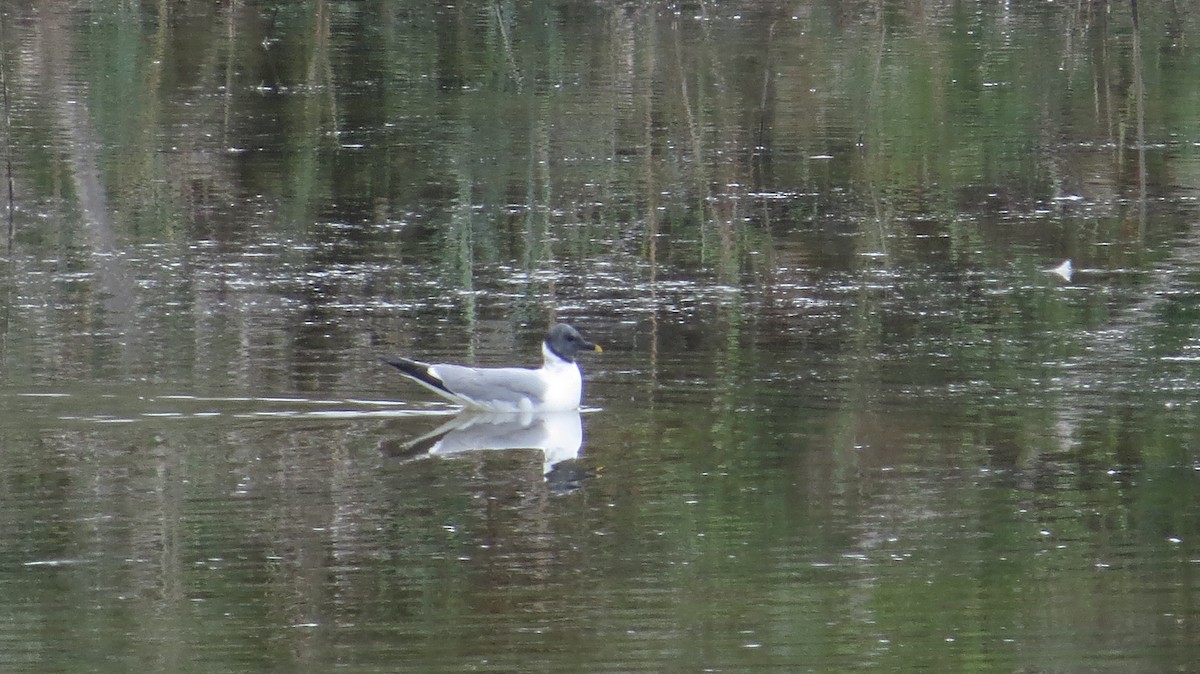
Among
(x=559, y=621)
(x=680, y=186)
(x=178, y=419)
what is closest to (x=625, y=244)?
(x=680, y=186)

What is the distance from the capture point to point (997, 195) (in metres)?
15.7

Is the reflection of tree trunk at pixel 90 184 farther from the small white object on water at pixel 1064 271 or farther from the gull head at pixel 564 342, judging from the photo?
the small white object on water at pixel 1064 271

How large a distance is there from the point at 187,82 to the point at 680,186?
7611 millimetres

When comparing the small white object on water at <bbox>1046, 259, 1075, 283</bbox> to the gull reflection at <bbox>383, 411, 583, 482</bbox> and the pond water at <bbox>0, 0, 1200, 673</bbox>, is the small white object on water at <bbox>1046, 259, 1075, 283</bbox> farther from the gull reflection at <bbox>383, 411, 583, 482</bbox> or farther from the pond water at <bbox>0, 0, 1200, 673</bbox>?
the gull reflection at <bbox>383, 411, 583, 482</bbox>

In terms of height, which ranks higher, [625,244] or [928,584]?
[625,244]

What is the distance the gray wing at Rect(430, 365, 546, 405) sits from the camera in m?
9.80

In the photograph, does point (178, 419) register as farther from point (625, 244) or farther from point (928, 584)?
point (625, 244)

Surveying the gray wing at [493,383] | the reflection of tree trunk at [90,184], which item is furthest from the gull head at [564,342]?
the reflection of tree trunk at [90,184]

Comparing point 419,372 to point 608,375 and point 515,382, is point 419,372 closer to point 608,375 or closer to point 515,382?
point 515,382

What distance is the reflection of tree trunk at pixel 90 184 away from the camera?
11.9 metres

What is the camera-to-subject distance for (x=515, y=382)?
32.6ft

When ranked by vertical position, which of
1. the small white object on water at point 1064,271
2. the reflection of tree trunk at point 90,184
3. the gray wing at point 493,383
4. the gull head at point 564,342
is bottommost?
the gray wing at point 493,383

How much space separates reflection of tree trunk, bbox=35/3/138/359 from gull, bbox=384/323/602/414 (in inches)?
68.7

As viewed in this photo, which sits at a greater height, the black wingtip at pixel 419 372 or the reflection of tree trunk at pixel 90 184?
the reflection of tree trunk at pixel 90 184
